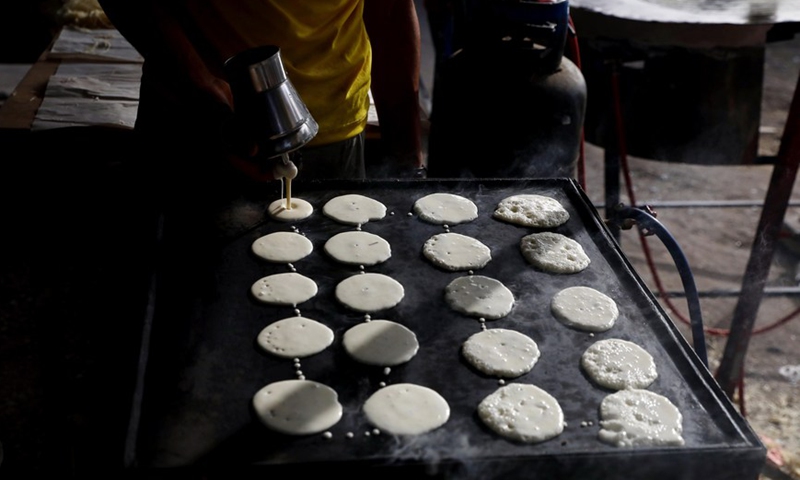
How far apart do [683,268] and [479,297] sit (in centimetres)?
53

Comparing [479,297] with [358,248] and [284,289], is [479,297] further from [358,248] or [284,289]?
[284,289]

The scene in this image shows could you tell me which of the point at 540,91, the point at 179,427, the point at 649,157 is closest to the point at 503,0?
the point at 540,91

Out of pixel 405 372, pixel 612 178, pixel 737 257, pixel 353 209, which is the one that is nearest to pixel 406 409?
pixel 405 372

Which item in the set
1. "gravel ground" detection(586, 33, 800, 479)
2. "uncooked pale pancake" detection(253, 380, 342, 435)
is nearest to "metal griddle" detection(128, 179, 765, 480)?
"uncooked pale pancake" detection(253, 380, 342, 435)

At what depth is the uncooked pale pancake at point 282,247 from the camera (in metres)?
1.89

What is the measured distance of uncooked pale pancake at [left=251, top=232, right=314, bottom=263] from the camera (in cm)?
189

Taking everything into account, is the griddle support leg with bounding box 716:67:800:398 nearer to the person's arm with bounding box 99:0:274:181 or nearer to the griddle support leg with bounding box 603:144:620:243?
the griddle support leg with bounding box 603:144:620:243

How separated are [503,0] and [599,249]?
1.09 m

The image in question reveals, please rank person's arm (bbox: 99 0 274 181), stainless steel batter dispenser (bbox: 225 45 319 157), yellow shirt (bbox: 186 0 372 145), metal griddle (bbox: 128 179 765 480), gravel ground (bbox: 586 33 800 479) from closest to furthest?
metal griddle (bbox: 128 179 765 480), stainless steel batter dispenser (bbox: 225 45 319 157), person's arm (bbox: 99 0 274 181), yellow shirt (bbox: 186 0 372 145), gravel ground (bbox: 586 33 800 479)

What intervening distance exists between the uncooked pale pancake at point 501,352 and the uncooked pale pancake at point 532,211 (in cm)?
51

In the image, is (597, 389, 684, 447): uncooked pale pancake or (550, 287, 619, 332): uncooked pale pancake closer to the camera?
(597, 389, 684, 447): uncooked pale pancake

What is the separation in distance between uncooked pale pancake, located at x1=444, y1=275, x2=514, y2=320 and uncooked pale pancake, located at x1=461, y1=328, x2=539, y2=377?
0.25 feet

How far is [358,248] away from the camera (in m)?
1.95

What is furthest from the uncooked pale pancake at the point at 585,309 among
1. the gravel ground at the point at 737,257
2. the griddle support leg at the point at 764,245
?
the gravel ground at the point at 737,257
